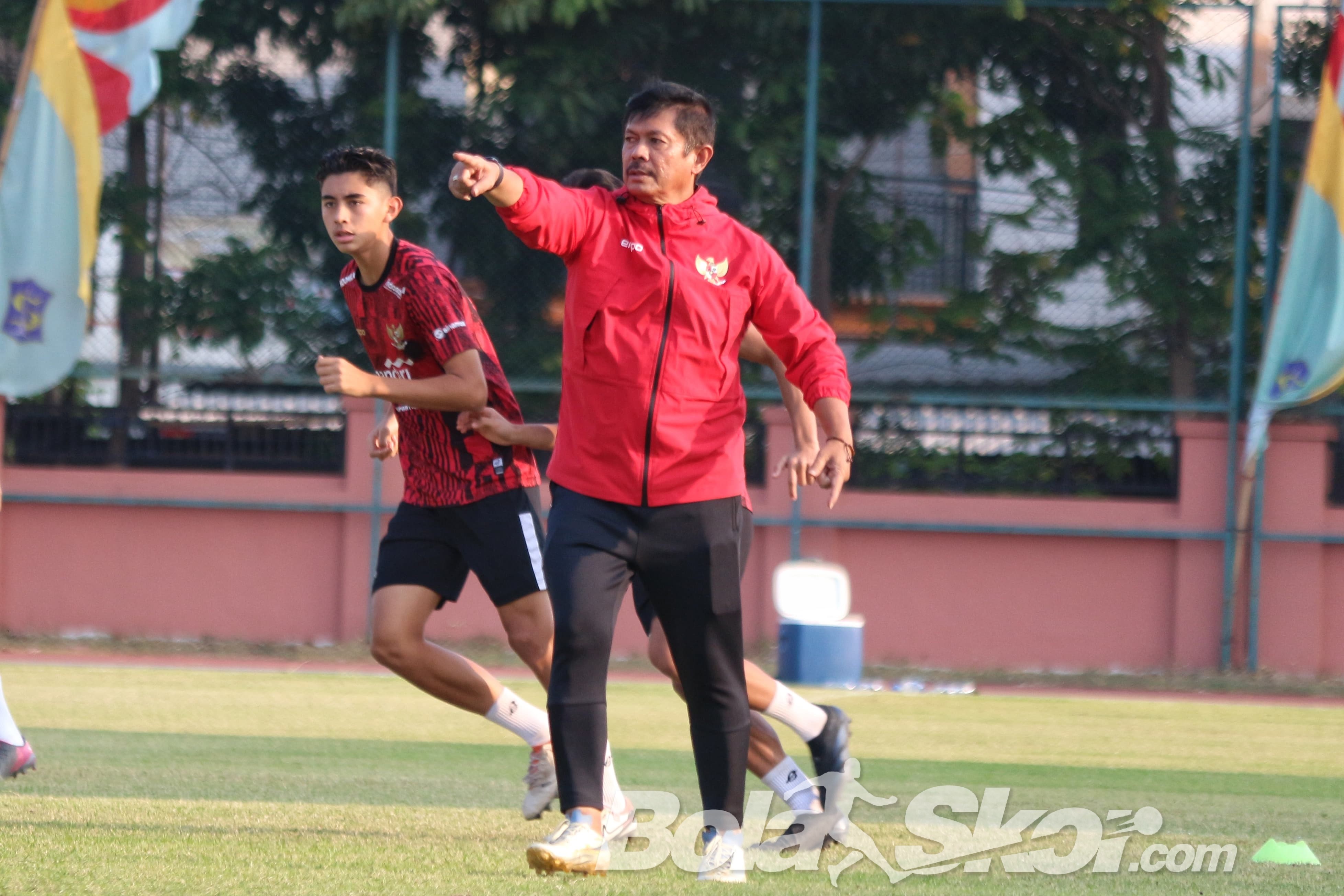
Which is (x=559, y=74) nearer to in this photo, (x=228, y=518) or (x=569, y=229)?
(x=228, y=518)

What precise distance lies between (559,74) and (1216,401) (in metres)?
5.03

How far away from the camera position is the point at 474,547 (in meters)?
5.00

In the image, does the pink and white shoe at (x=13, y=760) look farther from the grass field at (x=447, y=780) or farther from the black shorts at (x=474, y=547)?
the black shorts at (x=474, y=547)

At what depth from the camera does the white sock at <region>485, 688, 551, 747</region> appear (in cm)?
502

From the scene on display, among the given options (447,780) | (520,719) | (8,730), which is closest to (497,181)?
(520,719)

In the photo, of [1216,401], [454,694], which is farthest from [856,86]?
[454,694]

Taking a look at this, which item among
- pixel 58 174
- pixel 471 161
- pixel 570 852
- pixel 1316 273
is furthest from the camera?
pixel 1316 273

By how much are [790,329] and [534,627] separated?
1.40 meters

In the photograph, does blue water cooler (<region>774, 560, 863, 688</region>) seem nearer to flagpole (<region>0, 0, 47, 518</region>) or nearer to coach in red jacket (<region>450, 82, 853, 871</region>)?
flagpole (<region>0, 0, 47, 518</region>)

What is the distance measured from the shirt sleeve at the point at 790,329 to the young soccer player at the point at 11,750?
105 inches

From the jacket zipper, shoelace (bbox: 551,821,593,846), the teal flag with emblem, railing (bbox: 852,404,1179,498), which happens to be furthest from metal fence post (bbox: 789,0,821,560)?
shoelace (bbox: 551,821,593,846)

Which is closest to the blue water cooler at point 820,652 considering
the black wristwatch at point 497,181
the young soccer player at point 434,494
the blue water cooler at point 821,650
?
the blue water cooler at point 821,650

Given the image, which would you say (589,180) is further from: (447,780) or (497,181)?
(447,780)

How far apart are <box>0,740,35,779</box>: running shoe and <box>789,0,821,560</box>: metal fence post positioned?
685cm
